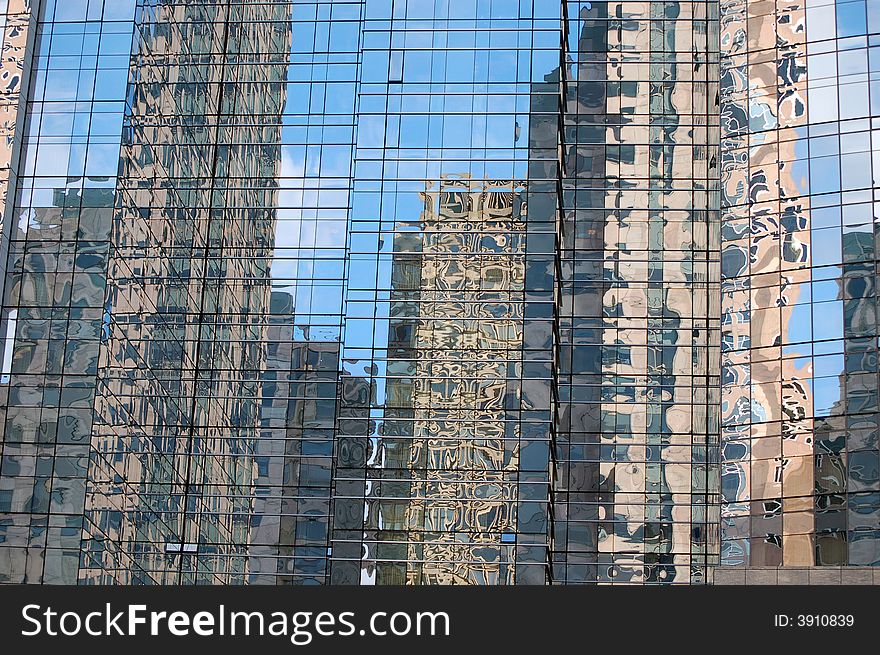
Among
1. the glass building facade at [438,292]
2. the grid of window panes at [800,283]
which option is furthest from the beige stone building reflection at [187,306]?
the grid of window panes at [800,283]

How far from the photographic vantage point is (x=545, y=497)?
54.9 meters

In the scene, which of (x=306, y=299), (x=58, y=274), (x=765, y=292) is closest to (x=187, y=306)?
(x=306, y=299)

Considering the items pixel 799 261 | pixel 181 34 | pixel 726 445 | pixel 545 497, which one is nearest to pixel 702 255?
pixel 799 261

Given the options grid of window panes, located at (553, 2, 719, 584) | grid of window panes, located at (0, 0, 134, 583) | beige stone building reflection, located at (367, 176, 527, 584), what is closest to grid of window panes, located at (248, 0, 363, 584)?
beige stone building reflection, located at (367, 176, 527, 584)

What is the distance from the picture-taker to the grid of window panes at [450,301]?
5531 cm

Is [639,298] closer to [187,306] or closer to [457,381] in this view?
[457,381]

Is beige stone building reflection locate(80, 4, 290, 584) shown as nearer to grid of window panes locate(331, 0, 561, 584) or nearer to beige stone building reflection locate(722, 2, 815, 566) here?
grid of window panes locate(331, 0, 561, 584)

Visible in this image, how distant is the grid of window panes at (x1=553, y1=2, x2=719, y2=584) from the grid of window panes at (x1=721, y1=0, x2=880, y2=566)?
1.90 m

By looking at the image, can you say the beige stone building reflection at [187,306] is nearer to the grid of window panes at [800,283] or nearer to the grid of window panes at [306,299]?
the grid of window panes at [306,299]

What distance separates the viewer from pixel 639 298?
60.1 m

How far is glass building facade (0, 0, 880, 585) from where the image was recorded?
56.0m

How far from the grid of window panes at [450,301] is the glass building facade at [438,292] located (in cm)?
11

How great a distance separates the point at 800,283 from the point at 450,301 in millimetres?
12439

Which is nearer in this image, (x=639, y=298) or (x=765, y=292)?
(x=765, y=292)
